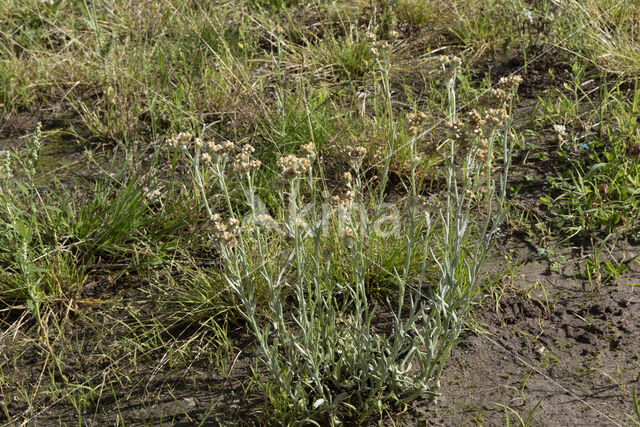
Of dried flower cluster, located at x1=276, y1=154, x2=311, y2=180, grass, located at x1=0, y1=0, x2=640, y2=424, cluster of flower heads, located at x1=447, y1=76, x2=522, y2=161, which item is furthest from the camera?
grass, located at x1=0, y1=0, x2=640, y2=424


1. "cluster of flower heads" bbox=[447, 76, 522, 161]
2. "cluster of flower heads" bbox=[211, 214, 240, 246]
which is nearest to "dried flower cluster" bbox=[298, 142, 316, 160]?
"cluster of flower heads" bbox=[211, 214, 240, 246]

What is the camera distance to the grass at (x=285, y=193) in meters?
2.13

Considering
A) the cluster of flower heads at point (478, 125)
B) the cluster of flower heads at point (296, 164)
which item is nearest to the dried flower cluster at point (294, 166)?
the cluster of flower heads at point (296, 164)

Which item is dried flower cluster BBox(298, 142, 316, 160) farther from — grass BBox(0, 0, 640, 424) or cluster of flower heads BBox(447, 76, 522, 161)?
cluster of flower heads BBox(447, 76, 522, 161)

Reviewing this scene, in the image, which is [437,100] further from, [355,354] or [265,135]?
[355,354]

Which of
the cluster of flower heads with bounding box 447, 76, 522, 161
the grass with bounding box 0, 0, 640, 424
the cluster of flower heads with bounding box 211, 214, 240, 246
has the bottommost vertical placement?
the grass with bounding box 0, 0, 640, 424

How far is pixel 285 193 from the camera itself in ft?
8.64

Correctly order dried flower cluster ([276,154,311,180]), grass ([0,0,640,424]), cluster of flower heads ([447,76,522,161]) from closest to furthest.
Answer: dried flower cluster ([276,154,311,180])
cluster of flower heads ([447,76,522,161])
grass ([0,0,640,424])

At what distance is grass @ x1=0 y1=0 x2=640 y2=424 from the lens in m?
2.13

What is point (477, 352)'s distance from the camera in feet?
8.23

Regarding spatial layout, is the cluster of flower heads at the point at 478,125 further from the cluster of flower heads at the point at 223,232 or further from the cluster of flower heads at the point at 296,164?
the cluster of flower heads at the point at 223,232

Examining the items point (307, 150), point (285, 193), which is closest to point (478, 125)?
point (307, 150)

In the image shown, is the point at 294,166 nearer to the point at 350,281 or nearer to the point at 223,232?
the point at 223,232

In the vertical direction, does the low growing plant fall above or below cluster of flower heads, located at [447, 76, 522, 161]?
below
